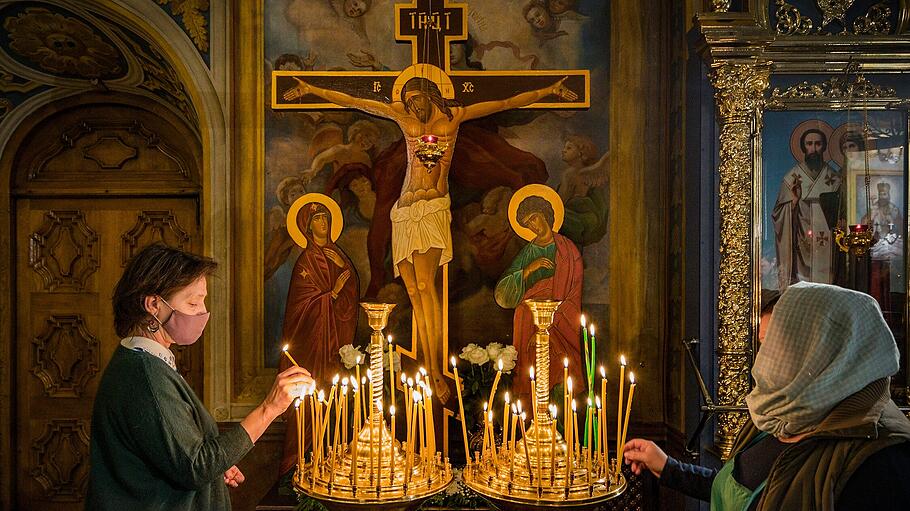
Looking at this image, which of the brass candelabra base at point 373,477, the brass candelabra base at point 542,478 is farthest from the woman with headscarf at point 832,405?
the brass candelabra base at point 373,477

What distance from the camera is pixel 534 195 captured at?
423 cm

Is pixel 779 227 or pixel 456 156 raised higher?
pixel 456 156

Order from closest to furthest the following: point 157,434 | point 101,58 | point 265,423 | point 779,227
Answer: point 157,434 → point 265,423 → point 779,227 → point 101,58

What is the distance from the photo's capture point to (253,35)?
4270 millimetres

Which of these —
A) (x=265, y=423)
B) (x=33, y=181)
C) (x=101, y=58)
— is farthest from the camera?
(x=33, y=181)

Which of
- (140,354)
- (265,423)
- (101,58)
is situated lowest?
(265,423)

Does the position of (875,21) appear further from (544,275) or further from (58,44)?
(58,44)

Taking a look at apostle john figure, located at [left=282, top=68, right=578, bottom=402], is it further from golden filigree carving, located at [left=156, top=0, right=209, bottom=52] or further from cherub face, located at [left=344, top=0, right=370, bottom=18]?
golden filigree carving, located at [left=156, top=0, right=209, bottom=52]

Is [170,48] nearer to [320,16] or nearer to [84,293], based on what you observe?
[320,16]

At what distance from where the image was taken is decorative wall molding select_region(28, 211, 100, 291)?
520 cm

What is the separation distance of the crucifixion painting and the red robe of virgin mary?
45 cm

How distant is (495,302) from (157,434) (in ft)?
8.11

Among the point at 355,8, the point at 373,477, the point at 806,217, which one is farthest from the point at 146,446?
the point at 806,217

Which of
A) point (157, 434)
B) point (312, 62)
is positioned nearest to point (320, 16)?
point (312, 62)
